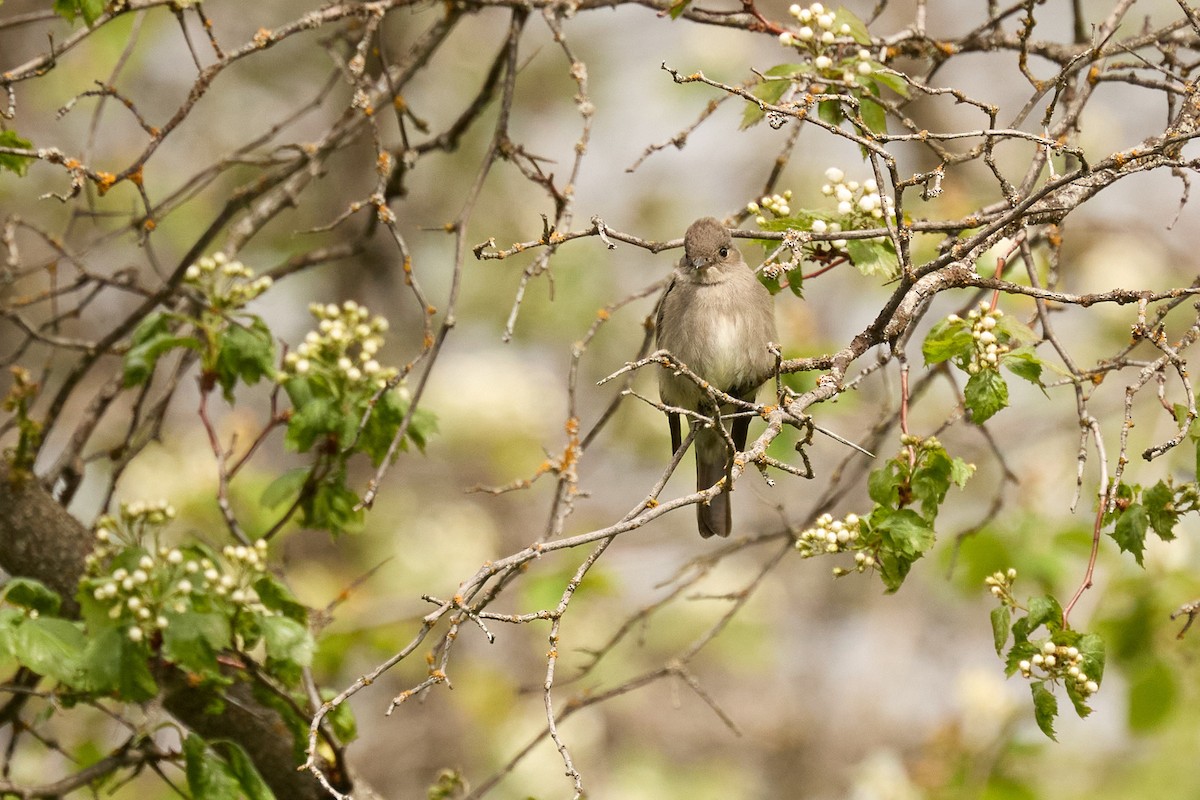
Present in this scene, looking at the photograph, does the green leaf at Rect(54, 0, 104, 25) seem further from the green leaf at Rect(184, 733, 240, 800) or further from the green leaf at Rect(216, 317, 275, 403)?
the green leaf at Rect(184, 733, 240, 800)

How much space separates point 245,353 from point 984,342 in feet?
7.31

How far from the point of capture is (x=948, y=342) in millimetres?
3100

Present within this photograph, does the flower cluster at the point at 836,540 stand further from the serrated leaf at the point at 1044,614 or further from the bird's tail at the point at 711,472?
the bird's tail at the point at 711,472

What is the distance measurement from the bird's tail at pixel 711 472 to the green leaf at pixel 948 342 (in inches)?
75.7

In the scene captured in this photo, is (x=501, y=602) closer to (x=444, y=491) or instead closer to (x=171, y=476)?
(x=444, y=491)

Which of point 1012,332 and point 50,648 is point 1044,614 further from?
point 50,648

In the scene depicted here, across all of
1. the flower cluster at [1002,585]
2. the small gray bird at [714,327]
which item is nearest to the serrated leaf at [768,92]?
the small gray bird at [714,327]

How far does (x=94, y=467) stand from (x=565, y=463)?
266 inches

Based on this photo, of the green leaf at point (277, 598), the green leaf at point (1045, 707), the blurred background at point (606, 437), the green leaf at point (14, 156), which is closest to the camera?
the green leaf at point (1045, 707)

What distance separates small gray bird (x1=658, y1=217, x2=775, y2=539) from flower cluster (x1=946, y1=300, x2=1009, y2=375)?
5.57 ft

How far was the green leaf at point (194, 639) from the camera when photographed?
353 centimetres

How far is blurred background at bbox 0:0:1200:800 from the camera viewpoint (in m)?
7.75

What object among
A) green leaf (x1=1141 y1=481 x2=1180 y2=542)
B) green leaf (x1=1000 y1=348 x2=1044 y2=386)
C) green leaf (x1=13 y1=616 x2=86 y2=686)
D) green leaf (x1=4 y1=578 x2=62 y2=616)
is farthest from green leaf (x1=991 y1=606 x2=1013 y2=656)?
green leaf (x1=4 y1=578 x2=62 y2=616)

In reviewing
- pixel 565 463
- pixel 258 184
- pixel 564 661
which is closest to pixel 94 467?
pixel 564 661
